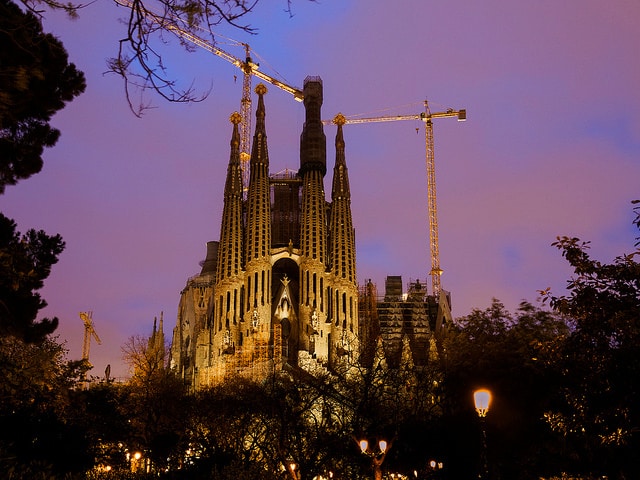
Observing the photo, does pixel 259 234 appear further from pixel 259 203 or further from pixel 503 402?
pixel 503 402

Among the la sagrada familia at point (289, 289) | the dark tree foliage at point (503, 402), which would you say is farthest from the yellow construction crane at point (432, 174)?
the dark tree foliage at point (503, 402)

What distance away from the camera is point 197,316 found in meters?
69.1

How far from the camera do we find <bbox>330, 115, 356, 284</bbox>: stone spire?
63.1m

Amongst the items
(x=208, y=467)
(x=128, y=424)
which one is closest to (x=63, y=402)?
(x=208, y=467)

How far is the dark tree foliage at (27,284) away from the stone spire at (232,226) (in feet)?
157

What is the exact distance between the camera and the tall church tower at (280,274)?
58500 millimetres

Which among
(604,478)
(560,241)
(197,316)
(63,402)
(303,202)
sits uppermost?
(303,202)

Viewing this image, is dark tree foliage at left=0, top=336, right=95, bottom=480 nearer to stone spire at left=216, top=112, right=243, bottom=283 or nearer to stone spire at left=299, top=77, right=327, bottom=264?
stone spire at left=216, top=112, right=243, bottom=283

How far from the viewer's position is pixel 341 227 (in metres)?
64.8

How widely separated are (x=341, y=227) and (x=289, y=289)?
753 cm

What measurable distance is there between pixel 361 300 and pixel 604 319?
2388 inches

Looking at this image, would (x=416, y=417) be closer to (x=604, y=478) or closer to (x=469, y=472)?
(x=469, y=472)

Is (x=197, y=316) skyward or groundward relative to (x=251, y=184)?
groundward

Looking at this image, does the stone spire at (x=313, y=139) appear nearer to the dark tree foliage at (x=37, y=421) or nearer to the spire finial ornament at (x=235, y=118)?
the spire finial ornament at (x=235, y=118)
